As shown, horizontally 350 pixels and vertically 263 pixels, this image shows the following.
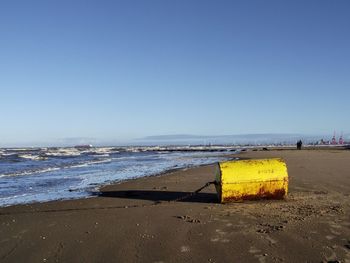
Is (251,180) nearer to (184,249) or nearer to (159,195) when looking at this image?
(159,195)

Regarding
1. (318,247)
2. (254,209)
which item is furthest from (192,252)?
(254,209)

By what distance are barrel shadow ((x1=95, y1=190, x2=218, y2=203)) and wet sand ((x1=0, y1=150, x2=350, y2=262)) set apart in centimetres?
3

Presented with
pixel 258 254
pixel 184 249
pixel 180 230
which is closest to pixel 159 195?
pixel 180 230

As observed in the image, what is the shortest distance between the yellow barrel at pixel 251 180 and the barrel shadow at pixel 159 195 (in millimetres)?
635

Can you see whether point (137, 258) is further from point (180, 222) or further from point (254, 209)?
point (254, 209)

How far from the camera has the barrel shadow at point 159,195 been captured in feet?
38.1

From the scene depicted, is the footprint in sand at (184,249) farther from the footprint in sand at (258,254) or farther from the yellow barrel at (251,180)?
the yellow barrel at (251,180)

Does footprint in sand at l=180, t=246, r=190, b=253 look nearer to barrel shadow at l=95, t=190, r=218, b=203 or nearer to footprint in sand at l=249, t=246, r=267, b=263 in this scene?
footprint in sand at l=249, t=246, r=267, b=263

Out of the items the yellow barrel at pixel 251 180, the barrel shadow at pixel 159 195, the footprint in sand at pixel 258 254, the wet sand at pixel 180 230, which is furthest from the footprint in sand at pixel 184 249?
the barrel shadow at pixel 159 195

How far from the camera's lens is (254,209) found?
384 inches

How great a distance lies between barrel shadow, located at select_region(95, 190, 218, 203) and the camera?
11.6 metres

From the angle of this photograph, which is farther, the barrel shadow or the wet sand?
the barrel shadow

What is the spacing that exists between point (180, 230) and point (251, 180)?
10.9 ft

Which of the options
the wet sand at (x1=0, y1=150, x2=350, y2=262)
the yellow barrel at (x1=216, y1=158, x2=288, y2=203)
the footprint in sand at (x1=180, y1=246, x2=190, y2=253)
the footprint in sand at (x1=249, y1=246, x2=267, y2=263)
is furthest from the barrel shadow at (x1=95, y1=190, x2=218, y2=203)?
the footprint in sand at (x1=249, y1=246, x2=267, y2=263)
